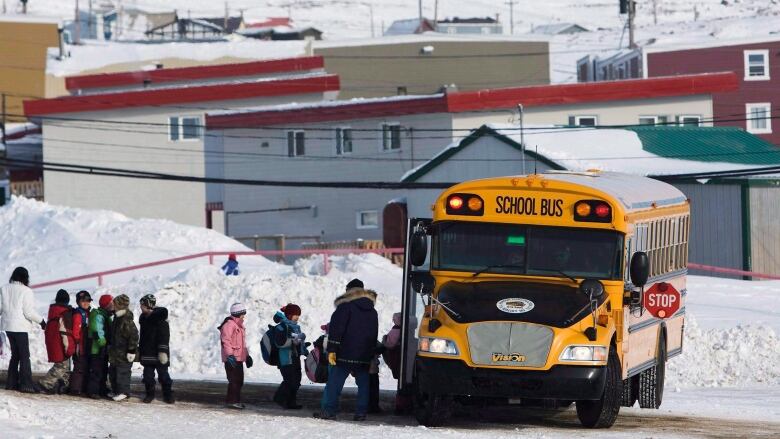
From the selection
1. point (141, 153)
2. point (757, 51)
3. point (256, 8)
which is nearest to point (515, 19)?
point (256, 8)

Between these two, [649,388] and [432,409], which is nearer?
[432,409]

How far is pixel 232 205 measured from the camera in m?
62.0

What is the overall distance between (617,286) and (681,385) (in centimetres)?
688

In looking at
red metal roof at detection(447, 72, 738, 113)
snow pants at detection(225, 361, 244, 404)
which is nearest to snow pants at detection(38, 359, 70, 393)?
snow pants at detection(225, 361, 244, 404)

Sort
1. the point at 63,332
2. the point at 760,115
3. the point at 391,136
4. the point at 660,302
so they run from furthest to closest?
1. the point at 760,115
2. the point at 391,136
3. the point at 63,332
4. the point at 660,302

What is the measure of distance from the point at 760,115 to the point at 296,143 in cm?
2427

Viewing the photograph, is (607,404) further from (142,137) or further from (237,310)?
(142,137)

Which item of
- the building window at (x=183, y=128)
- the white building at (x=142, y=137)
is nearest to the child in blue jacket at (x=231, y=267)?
the white building at (x=142, y=137)

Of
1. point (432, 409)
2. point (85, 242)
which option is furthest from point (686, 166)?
point (432, 409)

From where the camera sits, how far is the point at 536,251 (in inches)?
658

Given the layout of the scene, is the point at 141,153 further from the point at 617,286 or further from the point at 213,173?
the point at 617,286

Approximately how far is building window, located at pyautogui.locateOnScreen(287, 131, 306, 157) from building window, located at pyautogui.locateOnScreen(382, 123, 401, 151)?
354 cm

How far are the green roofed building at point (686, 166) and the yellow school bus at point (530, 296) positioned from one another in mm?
19487

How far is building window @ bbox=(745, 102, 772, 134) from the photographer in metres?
71.6
